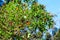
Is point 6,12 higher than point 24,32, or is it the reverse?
point 6,12

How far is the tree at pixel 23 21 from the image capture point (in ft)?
34.4

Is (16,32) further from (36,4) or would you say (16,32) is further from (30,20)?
(36,4)

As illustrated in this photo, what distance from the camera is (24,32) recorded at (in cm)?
1084

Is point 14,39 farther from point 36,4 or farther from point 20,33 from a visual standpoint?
point 36,4

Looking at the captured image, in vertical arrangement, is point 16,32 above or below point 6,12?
below

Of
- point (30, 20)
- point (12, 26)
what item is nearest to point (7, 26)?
point (12, 26)

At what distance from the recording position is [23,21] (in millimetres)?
10734

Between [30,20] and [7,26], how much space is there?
40.7 inches

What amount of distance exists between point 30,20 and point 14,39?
46.8 inches

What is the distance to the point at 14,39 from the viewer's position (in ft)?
35.9

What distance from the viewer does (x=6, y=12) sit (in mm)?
10852

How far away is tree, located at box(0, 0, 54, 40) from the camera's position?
34.4 feet

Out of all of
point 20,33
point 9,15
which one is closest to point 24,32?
point 20,33

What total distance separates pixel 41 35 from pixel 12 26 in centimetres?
140
